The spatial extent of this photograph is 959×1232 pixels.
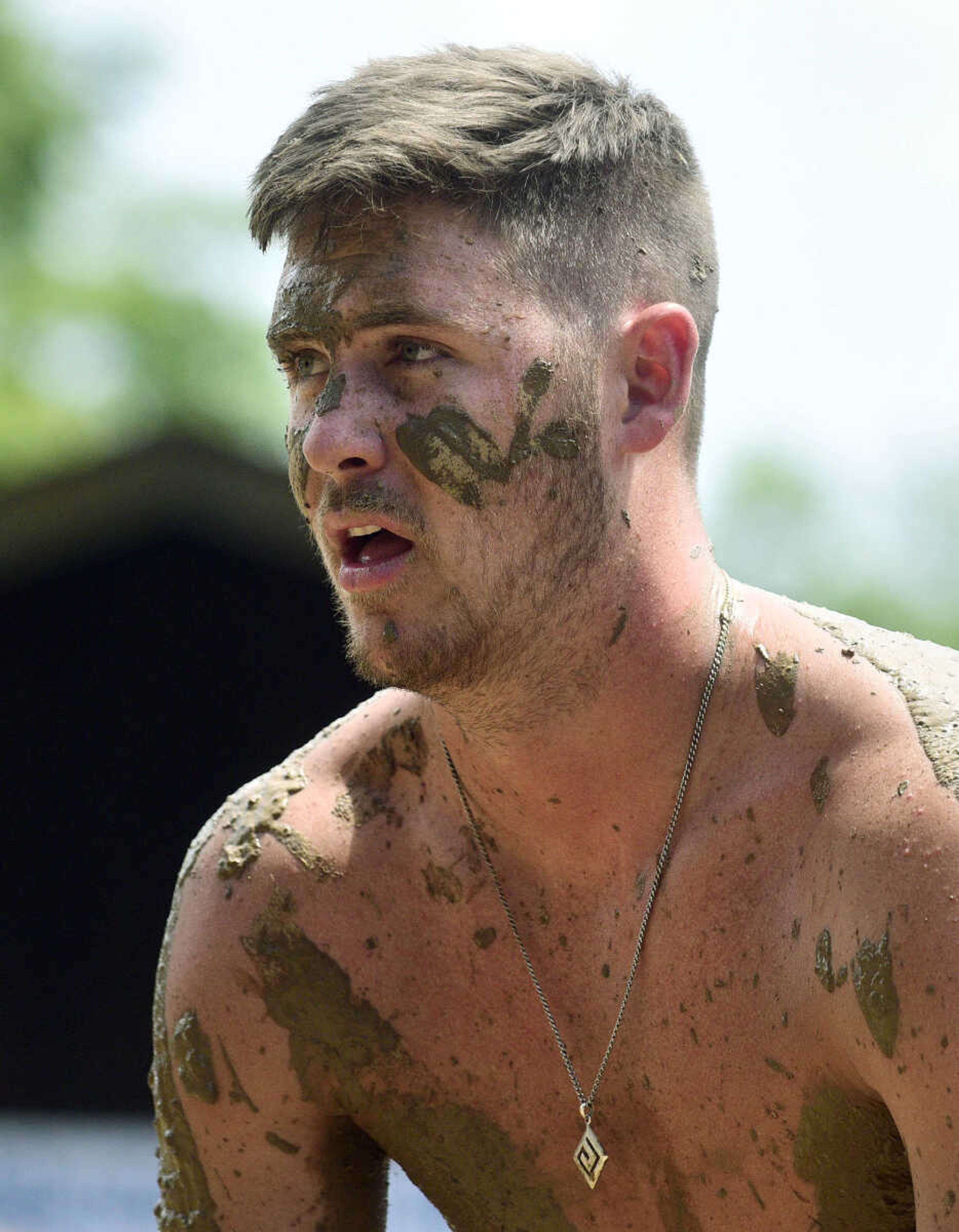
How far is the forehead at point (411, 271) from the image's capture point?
100.0 inches

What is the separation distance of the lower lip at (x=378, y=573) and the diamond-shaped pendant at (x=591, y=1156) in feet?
3.04

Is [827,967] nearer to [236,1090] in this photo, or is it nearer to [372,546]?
[372,546]

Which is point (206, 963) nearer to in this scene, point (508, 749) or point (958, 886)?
point (508, 749)

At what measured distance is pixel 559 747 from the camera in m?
2.67

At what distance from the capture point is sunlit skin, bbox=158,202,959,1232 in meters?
2.45

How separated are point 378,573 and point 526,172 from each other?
0.66m

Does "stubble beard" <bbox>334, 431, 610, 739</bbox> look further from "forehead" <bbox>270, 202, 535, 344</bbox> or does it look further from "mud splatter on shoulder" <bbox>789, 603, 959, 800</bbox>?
"mud splatter on shoulder" <bbox>789, 603, 959, 800</bbox>

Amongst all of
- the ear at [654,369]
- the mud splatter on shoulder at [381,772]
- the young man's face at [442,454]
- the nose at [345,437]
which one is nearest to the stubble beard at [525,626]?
the young man's face at [442,454]

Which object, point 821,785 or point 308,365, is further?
point 308,365

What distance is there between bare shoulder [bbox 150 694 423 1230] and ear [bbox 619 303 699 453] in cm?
66

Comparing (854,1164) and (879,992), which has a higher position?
(879,992)

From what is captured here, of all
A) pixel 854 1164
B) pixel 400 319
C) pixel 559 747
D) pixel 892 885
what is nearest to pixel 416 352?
pixel 400 319

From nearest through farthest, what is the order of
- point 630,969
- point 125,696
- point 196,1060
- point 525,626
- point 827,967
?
point 827,967
point 525,626
point 630,969
point 196,1060
point 125,696

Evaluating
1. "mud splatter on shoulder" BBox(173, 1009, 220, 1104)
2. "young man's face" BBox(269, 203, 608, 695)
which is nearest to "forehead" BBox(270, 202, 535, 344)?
"young man's face" BBox(269, 203, 608, 695)
